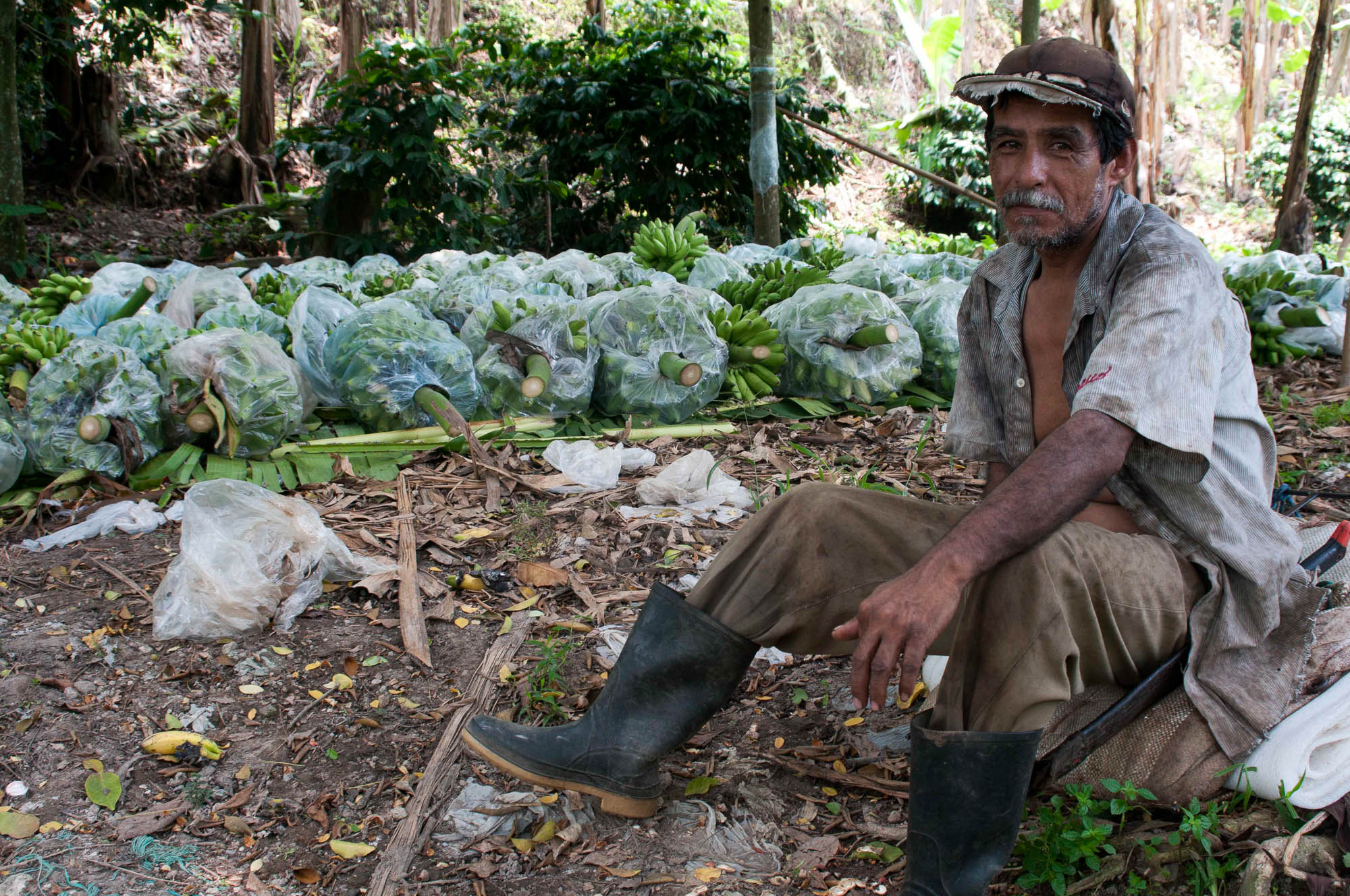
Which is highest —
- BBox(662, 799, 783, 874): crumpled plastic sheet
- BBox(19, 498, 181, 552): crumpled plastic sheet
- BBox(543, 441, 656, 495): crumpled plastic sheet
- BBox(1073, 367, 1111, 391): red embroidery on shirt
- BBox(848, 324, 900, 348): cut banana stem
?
BBox(1073, 367, 1111, 391): red embroidery on shirt

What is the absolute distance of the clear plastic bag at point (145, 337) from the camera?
387cm

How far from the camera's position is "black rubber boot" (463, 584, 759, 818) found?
1907 mm

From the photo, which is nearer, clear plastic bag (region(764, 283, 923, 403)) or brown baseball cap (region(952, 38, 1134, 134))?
brown baseball cap (region(952, 38, 1134, 134))

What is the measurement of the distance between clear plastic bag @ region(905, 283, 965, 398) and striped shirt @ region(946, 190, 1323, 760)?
281 centimetres

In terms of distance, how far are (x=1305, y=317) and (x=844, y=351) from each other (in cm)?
285

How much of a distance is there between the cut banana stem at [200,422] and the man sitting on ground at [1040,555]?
2.27m

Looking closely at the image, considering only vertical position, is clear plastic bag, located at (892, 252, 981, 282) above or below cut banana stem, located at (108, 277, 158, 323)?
above

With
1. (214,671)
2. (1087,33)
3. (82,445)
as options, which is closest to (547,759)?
(214,671)

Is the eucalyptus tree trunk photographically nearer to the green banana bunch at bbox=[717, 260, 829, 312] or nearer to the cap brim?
the green banana bunch at bbox=[717, 260, 829, 312]

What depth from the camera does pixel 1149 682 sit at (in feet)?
6.01

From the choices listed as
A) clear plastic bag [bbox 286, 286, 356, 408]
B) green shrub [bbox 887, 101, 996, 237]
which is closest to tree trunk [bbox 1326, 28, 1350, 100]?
green shrub [bbox 887, 101, 996, 237]

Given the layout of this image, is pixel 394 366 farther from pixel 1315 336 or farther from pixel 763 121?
pixel 1315 336

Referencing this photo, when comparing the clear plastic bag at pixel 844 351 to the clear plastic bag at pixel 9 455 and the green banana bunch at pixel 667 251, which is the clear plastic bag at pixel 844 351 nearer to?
the green banana bunch at pixel 667 251

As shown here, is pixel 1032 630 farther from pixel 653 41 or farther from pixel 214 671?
pixel 653 41
